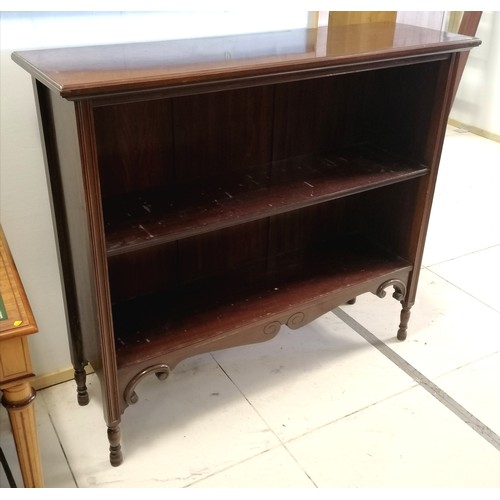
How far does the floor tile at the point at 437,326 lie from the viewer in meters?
1.89

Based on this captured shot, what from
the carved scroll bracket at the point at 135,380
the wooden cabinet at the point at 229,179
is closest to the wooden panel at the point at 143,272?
the wooden cabinet at the point at 229,179

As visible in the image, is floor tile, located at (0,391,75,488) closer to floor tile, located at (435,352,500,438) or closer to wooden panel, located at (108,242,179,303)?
wooden panel, located at (108,242,179,303)

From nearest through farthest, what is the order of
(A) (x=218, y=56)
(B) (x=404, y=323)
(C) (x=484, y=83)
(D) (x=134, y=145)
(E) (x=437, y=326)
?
(A) (x=218, y=56) → (D) (x=134, y=145) → (B) (x=404, y=323) → (E) (x=437, y=326) → (C) (x=484, y=83)

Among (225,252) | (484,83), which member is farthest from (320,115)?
(484,83)

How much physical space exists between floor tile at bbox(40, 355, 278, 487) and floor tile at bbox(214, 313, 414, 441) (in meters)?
0.06

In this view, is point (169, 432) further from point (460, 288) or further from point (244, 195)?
point (460, 288)

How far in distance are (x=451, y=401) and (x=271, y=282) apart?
63cm

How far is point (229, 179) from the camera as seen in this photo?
1.59 metres

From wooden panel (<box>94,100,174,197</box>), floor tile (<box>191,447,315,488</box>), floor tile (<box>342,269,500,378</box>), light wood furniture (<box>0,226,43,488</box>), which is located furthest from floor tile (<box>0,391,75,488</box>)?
floor tile (<box>342,269,500,378</box>)

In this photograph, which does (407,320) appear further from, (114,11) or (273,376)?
(114,11)

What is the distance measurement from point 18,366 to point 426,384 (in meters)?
1.21

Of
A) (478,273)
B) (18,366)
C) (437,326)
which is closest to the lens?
(18,366)

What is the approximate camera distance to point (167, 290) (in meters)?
1.68

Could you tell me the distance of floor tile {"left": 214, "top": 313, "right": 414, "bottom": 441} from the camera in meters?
1.66
